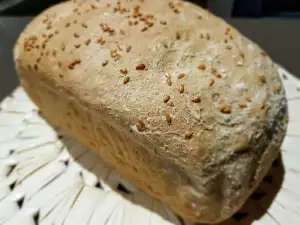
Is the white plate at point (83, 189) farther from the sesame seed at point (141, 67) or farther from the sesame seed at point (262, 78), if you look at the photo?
the sesame seed at point (141, 67)

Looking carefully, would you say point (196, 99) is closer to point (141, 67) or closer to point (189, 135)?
point (189, 135)

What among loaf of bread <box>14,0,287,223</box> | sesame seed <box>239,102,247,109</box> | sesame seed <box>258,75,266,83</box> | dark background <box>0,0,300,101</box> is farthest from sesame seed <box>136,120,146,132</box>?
dark background <box>0,0,300,101</box>

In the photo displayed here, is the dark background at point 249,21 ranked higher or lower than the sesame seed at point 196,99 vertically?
lower

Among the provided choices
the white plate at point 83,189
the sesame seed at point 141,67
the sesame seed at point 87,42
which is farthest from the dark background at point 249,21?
the sesame seed at point 141,67

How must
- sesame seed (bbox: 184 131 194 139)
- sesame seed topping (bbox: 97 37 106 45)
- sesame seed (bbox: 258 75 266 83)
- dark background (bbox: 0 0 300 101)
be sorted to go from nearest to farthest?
sesame seed (bbox: 184 131 194 139)
sesame seed (bbox: 258 75 266 83)
sesame seed topping (bbox: 97 37 106 45)
dark background (bbox: 0 0 300 101)

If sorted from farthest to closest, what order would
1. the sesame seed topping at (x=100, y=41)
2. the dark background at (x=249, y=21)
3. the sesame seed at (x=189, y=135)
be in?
the dark background at (x=249, y=21) → the sesame seed topping at (x=100, y=41) → the sesame seed at (x=189, y=135)

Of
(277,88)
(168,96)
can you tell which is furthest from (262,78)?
(168,96)

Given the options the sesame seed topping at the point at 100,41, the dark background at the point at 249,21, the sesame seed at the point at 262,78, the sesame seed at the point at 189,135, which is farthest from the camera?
the dark background at the point at 249,21

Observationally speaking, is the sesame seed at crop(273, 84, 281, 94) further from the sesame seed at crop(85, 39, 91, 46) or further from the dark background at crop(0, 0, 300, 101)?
the dark background at crop(0, 0, 300, 101)
